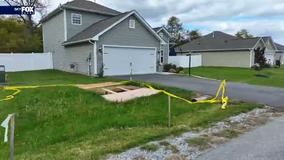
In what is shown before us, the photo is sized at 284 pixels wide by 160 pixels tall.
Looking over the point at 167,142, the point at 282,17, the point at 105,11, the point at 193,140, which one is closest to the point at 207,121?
the point at 193,140

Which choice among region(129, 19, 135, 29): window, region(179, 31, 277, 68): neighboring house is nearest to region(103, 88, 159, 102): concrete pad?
region(129, 19, 135, 29): window

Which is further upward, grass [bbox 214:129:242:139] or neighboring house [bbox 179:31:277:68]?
neighboring house [bbox 179:31:277:68]

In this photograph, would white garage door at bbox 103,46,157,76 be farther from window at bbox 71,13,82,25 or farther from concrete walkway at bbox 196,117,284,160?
concrete walkway at bbox 196,117,284,160

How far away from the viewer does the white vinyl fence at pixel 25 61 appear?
18.7 metres

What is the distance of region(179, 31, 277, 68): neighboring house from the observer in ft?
90.8

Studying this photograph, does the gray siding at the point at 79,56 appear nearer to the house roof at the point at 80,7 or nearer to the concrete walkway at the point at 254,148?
the house roof at the point at 80,7

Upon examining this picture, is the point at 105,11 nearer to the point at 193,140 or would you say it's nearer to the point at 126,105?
the point at 126,105

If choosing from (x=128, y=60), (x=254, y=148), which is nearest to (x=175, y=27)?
(x=128, y=60)

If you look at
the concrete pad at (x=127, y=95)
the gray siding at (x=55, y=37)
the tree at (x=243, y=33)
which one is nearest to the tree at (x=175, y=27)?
the tree at (x=243, y=33)

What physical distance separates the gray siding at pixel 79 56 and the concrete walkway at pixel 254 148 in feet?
39.7

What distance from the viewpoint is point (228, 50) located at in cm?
2939

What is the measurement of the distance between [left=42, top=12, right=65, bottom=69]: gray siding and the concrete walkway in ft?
57.8

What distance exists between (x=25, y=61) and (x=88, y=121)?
1699 centimetres

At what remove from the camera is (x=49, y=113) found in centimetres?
577
